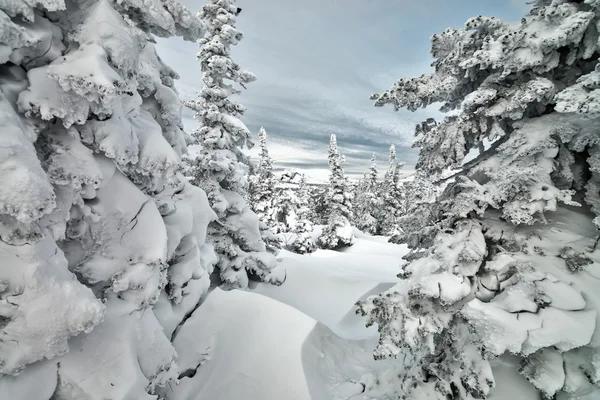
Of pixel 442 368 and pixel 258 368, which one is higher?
pixel 442 368

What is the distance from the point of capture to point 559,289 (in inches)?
157

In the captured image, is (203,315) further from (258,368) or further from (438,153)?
(438,153)

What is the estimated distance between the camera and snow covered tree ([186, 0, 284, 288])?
1037 centimetres

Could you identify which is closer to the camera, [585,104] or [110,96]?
[110,96]

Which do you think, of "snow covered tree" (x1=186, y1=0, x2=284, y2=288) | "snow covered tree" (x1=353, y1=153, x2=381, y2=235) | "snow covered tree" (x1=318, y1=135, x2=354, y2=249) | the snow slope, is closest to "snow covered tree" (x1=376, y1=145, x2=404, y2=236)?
"snow covered tree" (x1=353, y1=153, x2=381, y2=235)

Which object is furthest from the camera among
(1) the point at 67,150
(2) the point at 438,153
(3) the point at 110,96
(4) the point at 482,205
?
(2) the point at 438,153

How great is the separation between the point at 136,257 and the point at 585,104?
6355mm

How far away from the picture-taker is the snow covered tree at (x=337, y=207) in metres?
28.4

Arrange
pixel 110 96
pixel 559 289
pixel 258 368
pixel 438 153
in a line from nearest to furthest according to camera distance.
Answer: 1. pixel 110 96
2. pixel 559 289
3. pixel 438 153
4. pixel 258 368

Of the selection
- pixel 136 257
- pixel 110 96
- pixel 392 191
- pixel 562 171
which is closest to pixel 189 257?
pixel 136 257

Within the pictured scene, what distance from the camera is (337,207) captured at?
95.5 feet

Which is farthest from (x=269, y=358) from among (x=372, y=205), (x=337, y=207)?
(x=372, y=205)

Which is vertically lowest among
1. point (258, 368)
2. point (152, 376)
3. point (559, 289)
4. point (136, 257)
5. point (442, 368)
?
point (258, 368)

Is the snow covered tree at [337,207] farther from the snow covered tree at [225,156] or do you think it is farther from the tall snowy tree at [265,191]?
the snow covered tree at [225,156]
